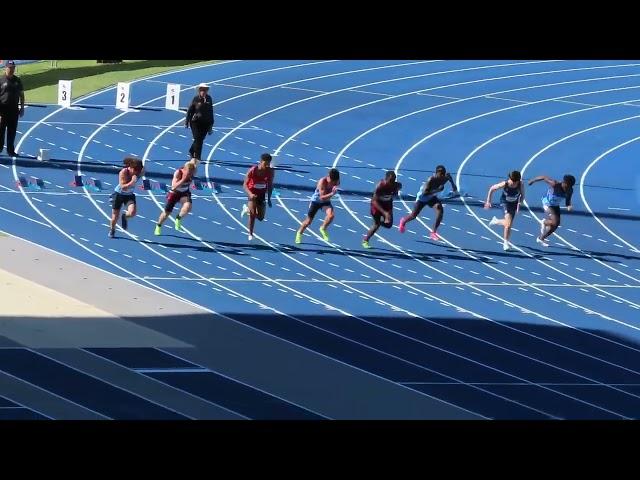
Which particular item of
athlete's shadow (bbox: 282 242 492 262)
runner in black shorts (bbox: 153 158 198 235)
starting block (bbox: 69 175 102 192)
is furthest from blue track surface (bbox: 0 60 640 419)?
runner in black shorts (bbox: 153 158 198 235)

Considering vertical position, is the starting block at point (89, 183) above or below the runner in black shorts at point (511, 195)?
below

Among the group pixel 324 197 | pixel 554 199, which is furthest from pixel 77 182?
pixel 554 199

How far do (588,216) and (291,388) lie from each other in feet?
33.7

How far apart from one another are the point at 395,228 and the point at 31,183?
5150 millimetres

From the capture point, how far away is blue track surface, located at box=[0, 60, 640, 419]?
16.7 m

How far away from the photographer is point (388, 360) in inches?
652

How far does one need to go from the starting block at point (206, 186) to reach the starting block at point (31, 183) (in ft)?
7.24

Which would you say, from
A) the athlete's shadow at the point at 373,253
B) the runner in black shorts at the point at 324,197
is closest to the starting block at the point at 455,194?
the athlete's shadow at the point at 373,253

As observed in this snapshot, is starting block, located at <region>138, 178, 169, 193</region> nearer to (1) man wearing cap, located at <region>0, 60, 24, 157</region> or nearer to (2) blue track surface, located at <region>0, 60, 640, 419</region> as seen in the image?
(2) blue track surface, located at <region>0, 60, 640, 419</region>

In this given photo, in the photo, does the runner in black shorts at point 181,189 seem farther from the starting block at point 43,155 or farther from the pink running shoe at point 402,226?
the starting block at point 43,155

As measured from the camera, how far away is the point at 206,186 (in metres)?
24.1

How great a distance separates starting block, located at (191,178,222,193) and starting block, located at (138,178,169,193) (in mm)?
466

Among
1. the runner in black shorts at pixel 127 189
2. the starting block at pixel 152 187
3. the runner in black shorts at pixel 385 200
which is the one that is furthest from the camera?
the starting block at pixel 152 187

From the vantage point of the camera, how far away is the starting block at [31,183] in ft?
75.8
